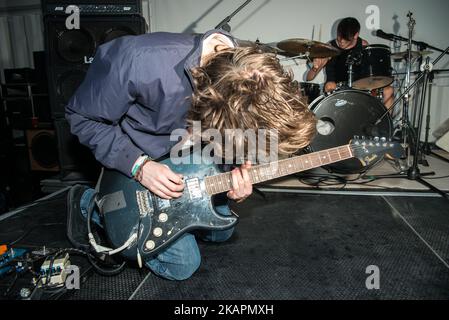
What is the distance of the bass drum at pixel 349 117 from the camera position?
2586mm

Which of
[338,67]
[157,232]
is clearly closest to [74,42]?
[157,232]

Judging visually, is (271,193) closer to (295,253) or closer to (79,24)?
(295,253)

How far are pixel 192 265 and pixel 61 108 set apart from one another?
197cm

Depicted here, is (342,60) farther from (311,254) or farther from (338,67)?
(311,254)

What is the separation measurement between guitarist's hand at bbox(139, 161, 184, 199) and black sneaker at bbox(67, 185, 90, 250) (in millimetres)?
534

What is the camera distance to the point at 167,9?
4.51m

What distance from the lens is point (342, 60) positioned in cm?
376

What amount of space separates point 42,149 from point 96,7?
1.54 meters

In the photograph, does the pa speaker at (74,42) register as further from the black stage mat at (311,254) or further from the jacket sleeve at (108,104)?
the jacket sleeve at (108,104)

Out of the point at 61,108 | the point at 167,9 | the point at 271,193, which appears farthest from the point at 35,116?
the point at 271,193

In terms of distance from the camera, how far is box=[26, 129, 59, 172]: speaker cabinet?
2.90m

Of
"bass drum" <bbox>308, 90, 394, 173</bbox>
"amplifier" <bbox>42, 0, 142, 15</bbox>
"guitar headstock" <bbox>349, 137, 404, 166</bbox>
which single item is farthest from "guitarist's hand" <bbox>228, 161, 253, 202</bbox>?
"amplifier" <bbox>42, 0, 142, 15</bbox>

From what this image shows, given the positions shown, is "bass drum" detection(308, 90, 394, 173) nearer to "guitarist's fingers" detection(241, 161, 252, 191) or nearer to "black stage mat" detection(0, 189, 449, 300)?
"black stage mat" detection(0, 189, 449, 300)

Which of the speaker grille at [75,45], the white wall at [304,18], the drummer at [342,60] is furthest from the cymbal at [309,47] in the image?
the speaker grille at [75,45]
